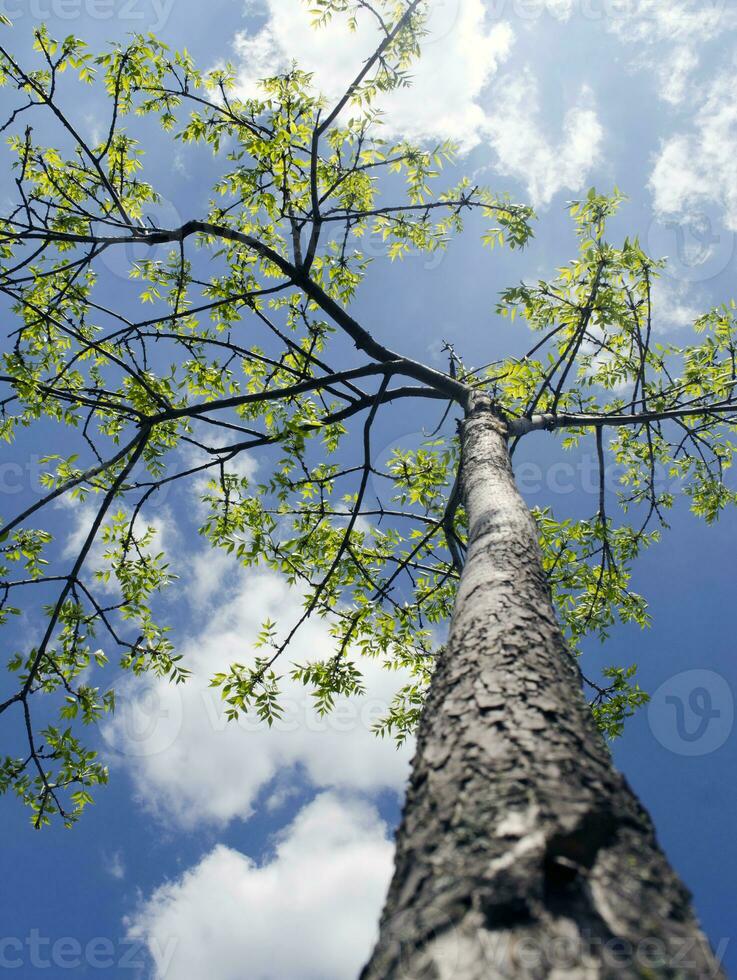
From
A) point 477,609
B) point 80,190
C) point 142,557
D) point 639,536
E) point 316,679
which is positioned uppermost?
point 80,190

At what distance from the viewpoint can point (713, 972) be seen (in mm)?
1015

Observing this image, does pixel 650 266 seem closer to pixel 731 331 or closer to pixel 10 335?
pixel 731 331

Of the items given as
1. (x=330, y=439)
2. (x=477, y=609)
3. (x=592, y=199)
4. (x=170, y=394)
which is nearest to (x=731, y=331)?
(x=592, y=199)

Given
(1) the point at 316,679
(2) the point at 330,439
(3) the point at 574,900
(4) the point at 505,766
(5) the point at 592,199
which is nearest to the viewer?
(3) the point at 574,900

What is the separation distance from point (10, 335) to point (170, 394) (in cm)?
159

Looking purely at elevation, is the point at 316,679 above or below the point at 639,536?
below

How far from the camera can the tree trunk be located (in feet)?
3.41

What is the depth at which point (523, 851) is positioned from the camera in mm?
1247

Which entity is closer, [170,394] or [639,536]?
[170,394]

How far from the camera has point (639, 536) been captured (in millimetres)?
7766

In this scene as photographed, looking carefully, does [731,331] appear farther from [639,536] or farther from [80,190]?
[80,190]

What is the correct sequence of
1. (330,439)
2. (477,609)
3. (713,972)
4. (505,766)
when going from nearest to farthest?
(713,972) < (505,766) < (477,609) < (330,439)

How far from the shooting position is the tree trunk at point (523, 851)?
3.41 ft

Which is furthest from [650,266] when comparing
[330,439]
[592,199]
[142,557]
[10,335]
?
[10,335]
